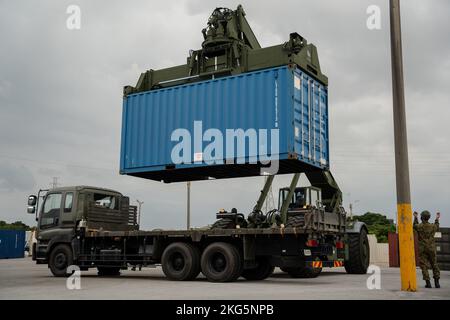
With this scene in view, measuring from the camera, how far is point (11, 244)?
3353cm

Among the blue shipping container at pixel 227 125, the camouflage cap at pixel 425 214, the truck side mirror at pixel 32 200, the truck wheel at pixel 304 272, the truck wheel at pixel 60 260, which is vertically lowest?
the truck wheel at pixel 304 272

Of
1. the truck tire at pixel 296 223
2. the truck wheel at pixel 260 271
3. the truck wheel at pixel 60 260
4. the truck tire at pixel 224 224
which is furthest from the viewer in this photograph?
the truck wheel at pixel 60 260

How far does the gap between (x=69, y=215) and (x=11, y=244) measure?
2163 cm

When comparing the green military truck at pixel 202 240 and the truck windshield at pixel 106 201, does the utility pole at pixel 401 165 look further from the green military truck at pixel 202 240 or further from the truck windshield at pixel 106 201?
the truck windshield at pixel 106 201

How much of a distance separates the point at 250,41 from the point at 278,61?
1.69 metres

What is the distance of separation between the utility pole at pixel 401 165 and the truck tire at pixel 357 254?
5.41 meters

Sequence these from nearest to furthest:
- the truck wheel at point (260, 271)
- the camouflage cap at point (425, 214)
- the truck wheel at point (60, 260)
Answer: the camouflage cap at point (425, 214) < the truck wheel at point (260, 271) < the truck wheel at point (60, 260)

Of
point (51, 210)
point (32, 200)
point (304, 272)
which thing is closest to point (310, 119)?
point (304, 272)

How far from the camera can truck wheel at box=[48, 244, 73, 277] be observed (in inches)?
562

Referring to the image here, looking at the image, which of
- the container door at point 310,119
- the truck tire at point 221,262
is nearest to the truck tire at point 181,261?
the truck tire at point 221,262

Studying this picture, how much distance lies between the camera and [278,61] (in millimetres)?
12656

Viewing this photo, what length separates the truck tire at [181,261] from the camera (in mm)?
12602
